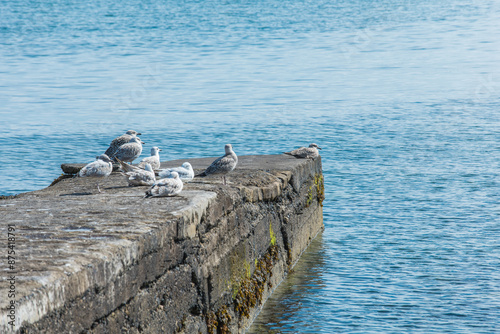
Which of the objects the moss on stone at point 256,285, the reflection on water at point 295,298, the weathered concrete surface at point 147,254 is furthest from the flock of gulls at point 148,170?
the reflection on water at point 295,298

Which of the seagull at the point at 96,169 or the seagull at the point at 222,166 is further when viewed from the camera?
the seagull at the point at 222,166

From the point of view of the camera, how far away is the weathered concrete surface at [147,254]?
4176 mm

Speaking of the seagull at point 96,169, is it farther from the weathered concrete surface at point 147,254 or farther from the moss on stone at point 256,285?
the moss on stone at point 256,285

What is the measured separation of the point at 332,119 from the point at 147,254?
18626 millimetres

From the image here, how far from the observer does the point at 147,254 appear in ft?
16.7

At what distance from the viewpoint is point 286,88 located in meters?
29.2

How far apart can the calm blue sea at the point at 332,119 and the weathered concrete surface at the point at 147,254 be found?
0.80m

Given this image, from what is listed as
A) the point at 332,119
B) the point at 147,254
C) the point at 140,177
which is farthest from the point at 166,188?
the point at 332,119

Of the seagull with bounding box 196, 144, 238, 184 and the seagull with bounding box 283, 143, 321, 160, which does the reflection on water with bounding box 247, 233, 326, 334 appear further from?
the seagull with bounding box 196, 144, 238, 184

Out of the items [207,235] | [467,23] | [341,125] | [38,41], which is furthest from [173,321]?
[467,23]

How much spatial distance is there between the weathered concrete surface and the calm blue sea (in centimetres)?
80

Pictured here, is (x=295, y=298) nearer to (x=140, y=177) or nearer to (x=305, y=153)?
(x=140, y=177)

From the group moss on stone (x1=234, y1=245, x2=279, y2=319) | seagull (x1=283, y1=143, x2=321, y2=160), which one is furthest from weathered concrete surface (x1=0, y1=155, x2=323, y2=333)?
seagull (x1=283, y1=143, x2=321, y2=160)

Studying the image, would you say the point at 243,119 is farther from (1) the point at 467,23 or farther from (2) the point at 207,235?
(1) the point at 467,23
